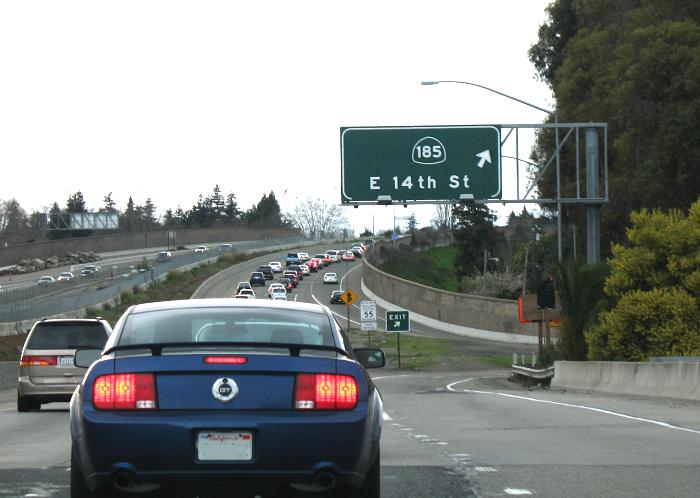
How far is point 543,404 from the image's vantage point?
22.1 meters

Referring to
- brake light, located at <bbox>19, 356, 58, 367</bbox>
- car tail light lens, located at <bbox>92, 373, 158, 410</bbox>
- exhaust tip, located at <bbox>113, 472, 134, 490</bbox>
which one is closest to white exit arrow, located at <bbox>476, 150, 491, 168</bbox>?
brake light, located at <bbox>19, 356, 58, 367</bbox>

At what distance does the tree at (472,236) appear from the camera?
111 metres

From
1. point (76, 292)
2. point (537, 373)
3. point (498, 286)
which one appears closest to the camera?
point (537, 373)

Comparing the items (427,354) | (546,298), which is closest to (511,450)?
(546,298)

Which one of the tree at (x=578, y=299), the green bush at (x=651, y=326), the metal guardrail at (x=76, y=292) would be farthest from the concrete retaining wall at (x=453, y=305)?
the green bush at (x=651, y=326)

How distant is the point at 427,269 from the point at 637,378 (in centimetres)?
9693

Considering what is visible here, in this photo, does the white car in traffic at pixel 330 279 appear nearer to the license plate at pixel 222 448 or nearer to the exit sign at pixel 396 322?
the exit sign at pixel 396 322

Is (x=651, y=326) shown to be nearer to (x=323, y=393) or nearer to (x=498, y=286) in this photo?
(x=323, y=393)

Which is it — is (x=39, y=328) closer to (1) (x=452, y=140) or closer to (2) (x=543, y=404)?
(2) (x=543, y=404)

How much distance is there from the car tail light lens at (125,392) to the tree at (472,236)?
338 feet

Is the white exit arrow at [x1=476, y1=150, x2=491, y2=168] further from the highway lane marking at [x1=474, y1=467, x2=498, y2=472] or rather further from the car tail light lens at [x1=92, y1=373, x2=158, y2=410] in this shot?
the car tail light lens at [x1=92, y1=373, x2=158, y2=410]

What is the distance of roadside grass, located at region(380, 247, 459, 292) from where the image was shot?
382 ft

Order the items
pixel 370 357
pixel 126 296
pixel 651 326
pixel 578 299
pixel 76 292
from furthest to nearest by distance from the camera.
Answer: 1. pixel 126 296
2. pixel 76 292
3. pixel 578 299
4. pixel 651 326
5. pixel 370 357

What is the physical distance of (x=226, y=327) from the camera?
27.3 ft
